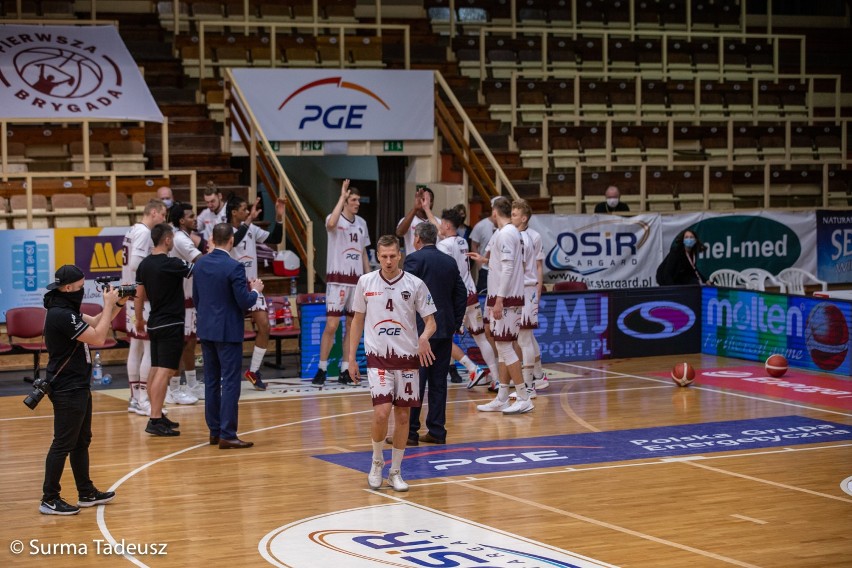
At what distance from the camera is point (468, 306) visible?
1412 centimetres

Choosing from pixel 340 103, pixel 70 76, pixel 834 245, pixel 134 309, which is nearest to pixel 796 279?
pixel 834 245

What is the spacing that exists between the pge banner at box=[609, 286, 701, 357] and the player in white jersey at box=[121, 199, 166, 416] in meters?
6.65

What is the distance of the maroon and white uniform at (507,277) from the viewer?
41.5ft

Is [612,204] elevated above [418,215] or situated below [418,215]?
above

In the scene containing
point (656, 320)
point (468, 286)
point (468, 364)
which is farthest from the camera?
point (656, 320)

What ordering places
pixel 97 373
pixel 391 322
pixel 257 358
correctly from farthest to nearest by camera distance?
pixel 97 373 < pixel 257 358 < pixel 391 322

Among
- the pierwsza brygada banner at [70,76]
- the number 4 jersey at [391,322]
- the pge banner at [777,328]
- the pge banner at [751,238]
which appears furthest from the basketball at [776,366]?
the pierwsza brygada banner at [70,76]

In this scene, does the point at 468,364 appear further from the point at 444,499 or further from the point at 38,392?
the point at 38,392

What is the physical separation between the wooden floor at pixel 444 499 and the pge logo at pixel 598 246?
19.9ft

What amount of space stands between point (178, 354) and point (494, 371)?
378 cm

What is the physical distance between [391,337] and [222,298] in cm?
222

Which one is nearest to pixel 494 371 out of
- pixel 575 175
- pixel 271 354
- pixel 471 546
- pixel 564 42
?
pixel 271 354

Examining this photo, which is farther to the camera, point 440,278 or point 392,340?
point 440,278

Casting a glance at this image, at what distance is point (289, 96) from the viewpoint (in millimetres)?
20312
